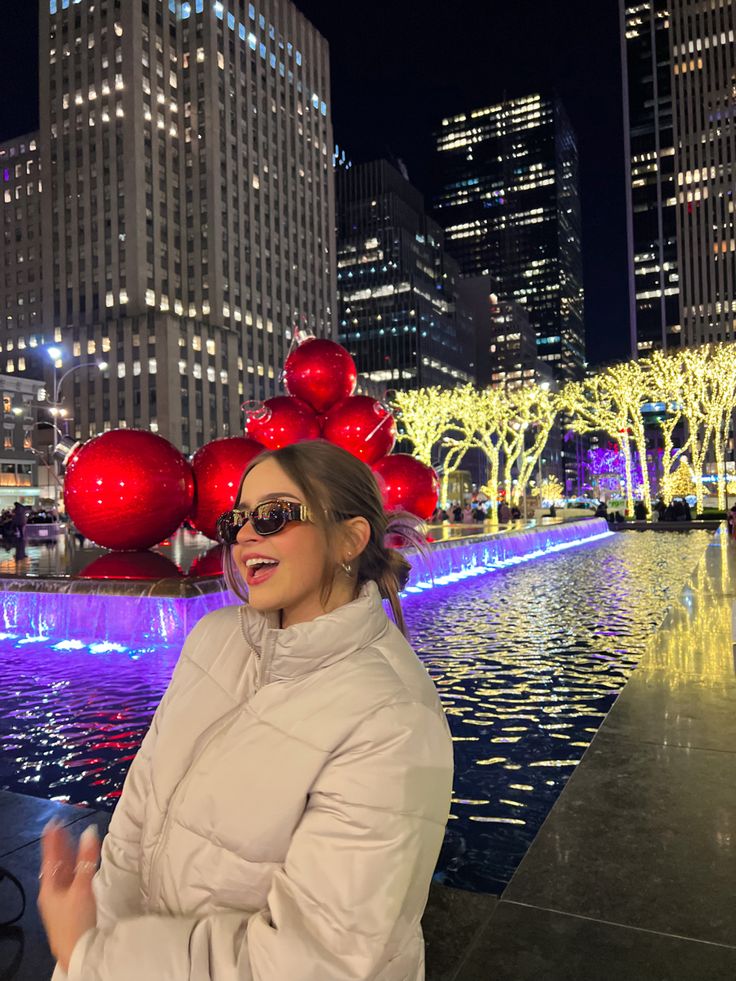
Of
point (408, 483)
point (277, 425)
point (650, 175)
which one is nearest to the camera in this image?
point (277, 425)

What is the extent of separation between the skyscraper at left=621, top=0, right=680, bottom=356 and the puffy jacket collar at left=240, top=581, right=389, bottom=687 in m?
126

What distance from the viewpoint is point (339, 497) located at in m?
1.68

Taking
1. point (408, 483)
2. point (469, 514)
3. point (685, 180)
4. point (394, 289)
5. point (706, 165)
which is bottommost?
point (469, 514)

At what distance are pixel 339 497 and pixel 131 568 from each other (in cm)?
887

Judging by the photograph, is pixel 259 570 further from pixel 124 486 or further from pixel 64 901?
pixel 124 486

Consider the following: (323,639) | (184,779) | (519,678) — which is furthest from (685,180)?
(184,779)

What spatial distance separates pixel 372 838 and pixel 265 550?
64 centimetres

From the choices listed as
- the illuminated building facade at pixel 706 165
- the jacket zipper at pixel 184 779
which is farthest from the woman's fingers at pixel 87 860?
the illuminated building facade at pixel 706 165

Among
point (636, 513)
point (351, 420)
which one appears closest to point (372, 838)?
point (351, 420)

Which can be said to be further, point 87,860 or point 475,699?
point 475,699

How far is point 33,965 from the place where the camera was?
88.7 inches

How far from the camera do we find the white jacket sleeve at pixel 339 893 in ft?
3.92

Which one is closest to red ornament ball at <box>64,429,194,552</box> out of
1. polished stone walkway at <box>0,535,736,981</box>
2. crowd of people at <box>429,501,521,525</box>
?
polished stone walkway at <box>0,535,736,981</box>

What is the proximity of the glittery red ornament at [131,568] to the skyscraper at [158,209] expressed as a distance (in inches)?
2909
